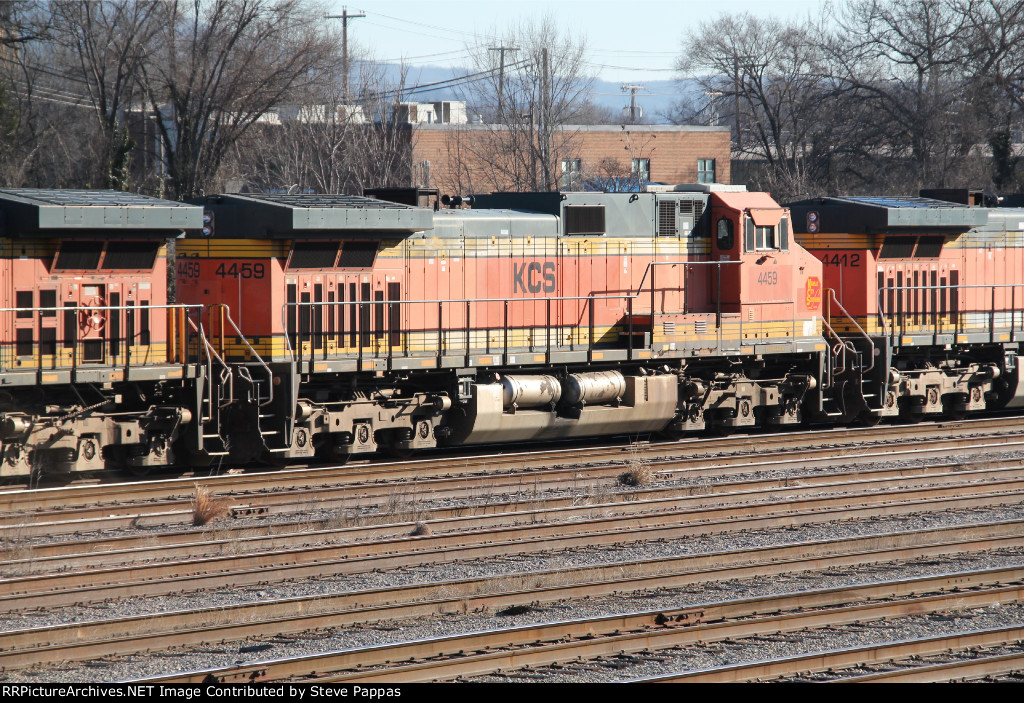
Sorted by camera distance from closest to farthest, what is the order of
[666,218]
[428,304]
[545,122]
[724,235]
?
[428,304] → [666,218] → [724,235] → [545,122]

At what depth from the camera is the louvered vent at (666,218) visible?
16578mm

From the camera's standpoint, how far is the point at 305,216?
13359mm

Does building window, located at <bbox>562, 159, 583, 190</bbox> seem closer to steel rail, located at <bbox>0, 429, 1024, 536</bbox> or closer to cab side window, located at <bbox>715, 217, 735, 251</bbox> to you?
cab side window, located at <bbox>715, 217, 735, 251</bbox>

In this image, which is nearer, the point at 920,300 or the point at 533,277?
the point at 533,277

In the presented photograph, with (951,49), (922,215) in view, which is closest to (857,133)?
(951,49)

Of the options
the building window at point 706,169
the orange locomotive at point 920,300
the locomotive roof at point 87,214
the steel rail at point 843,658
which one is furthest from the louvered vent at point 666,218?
the building window at point 706,169

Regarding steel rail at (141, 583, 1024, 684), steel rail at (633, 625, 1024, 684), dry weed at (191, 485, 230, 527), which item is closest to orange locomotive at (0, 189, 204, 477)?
dry weed at (191, 485, 230, 527)

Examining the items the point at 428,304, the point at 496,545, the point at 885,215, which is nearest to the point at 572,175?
the point at 885,215

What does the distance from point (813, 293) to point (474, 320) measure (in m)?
5.77

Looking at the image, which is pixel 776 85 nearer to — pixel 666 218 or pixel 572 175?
pixel 572 175

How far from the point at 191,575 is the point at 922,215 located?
13.8 meters

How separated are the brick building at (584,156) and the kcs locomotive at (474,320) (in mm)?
16573

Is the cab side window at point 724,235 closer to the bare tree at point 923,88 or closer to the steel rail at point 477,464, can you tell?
the steel rail at point 477,464

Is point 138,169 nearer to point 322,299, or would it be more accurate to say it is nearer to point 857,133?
point 857,133
